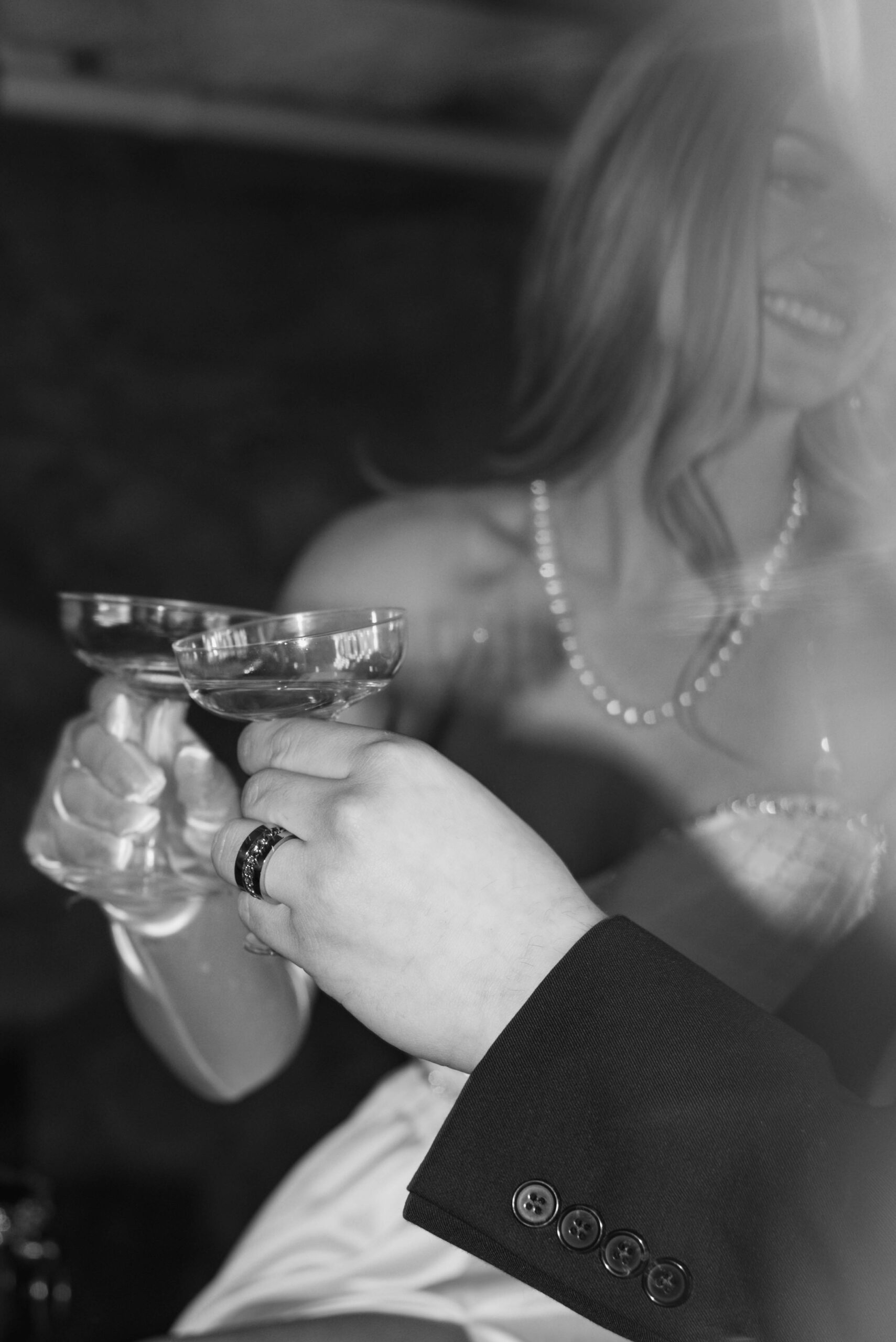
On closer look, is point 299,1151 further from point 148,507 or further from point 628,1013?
point 628,1013

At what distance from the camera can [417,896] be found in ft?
1.98

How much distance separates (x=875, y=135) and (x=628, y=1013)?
0.65m

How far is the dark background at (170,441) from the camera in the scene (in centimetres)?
222

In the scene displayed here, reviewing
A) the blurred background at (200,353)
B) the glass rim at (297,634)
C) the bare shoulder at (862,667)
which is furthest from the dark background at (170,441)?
the glass rim at (297,634)

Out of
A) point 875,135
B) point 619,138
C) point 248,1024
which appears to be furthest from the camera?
point 619,138

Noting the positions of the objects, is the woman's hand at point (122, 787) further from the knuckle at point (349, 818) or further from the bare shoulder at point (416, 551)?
the bare shoulder at point (416, 551)

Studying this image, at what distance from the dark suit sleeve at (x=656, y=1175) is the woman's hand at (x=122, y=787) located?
35cm

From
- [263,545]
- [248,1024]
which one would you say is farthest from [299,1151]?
[248,1024]

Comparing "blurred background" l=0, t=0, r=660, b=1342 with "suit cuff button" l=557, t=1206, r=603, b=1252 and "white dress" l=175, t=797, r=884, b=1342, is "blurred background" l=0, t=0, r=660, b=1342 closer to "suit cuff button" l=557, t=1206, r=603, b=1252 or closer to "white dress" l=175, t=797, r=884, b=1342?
"white dress" l=175, t=797, r=884, b=1342

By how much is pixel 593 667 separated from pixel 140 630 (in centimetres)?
54

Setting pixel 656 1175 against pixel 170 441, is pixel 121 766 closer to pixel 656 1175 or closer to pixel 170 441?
pixel 656 1175

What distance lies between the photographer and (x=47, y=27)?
6.29 feet

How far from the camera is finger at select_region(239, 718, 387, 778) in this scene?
64 cm

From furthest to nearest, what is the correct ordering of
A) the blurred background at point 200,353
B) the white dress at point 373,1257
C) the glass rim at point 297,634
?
1. the blurred background at point 200,353
2. the white dress at point 373,1257
3. the glass rim at point 297,634
